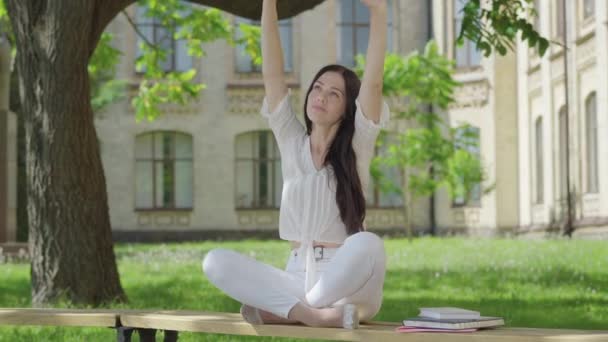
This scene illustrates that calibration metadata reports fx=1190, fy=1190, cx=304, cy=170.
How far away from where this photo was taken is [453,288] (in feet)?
38.4

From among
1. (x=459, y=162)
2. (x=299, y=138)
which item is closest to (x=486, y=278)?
(x=299, y=138)

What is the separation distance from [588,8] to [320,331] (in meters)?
24.6

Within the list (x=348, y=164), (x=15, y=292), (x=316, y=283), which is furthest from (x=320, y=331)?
(x=15, y=292)

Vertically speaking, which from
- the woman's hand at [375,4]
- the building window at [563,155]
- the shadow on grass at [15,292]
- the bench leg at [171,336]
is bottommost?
the shadow on grass at [15,292]

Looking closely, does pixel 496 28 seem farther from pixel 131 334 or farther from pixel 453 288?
pixel 131 334

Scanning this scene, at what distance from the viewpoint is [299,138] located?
199 inches

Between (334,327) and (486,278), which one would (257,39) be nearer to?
(486,278)

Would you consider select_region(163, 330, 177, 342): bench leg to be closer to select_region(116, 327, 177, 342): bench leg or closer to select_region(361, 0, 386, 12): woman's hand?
select_region(116, 327, 177, 342): bench leg

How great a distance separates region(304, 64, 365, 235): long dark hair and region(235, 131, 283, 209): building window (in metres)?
31.0

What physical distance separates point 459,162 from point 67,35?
20632 millimetres

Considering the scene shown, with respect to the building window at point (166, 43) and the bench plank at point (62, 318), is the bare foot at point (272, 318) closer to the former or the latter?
the bench plank at point (62, 318)

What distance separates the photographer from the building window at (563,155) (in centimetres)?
2922

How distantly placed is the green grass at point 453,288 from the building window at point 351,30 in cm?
1787

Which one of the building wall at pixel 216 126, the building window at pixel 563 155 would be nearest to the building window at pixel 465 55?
the building wall at pixel 216 126
